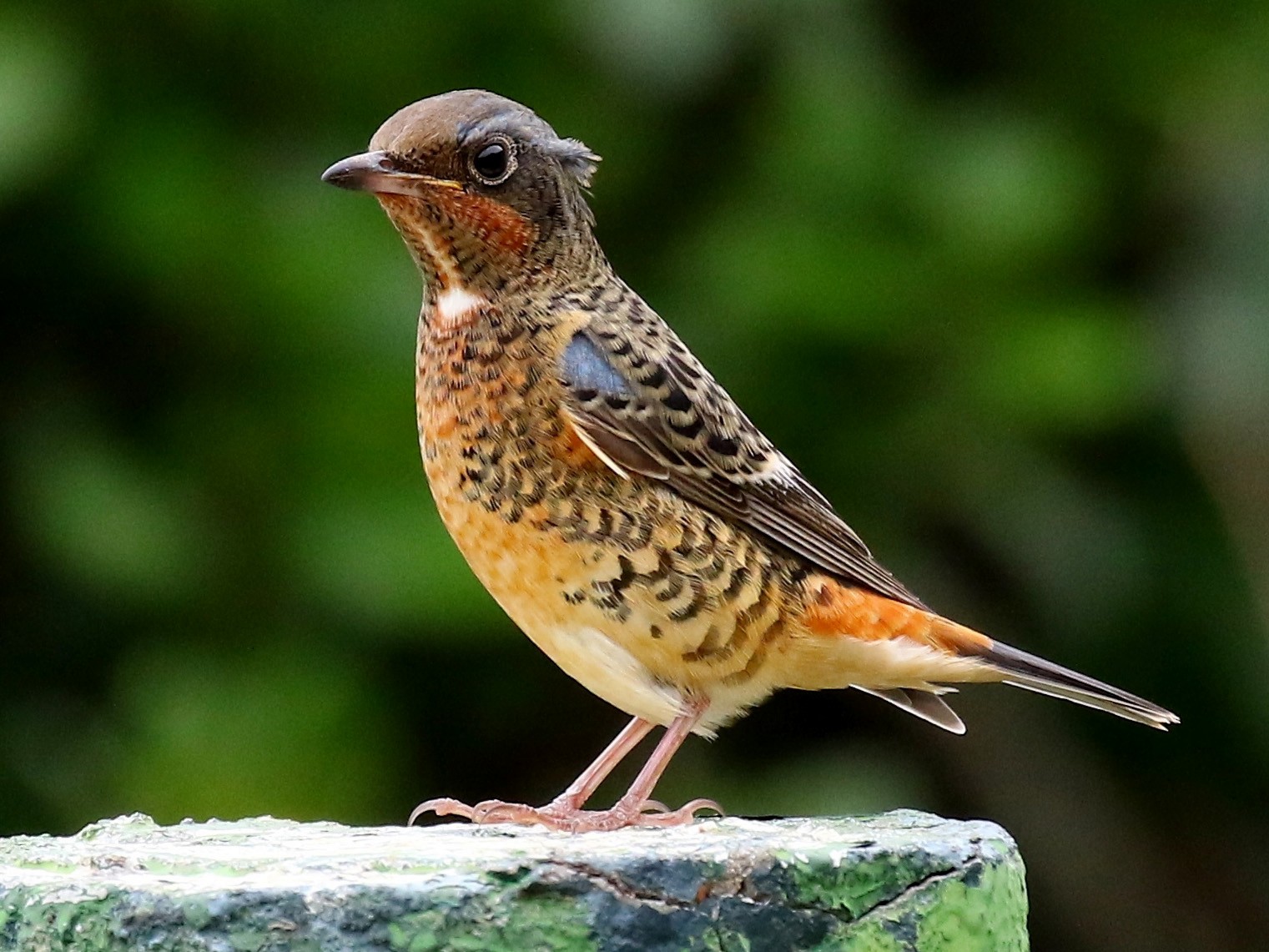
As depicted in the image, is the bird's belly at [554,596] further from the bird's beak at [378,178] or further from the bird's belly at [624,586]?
the bird's beak at [378,178]

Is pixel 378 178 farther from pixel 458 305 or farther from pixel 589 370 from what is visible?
pixel 589 370

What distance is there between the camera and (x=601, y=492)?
373 cm

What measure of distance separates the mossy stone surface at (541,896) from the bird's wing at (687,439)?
4.26 ft

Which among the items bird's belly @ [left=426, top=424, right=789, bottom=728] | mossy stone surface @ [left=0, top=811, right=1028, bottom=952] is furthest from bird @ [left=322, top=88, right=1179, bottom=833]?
mossy stone surface @ [left=0, top=811, right=1028, bottom=952]

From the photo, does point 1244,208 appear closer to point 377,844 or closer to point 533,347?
point 533,347

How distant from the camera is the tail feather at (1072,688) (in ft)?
13.2

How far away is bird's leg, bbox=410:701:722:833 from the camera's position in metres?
3.38

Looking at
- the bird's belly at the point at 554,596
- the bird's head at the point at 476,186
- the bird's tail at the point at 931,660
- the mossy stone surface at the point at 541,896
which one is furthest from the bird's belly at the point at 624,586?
the mossy stone surface at the point at 541,896

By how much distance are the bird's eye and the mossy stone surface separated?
1.61 metres

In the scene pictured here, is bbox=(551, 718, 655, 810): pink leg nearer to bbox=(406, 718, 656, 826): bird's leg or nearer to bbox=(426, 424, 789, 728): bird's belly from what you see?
Answer: bbox=(406, 718, 656, 826): bird's leg

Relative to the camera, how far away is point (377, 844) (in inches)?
107

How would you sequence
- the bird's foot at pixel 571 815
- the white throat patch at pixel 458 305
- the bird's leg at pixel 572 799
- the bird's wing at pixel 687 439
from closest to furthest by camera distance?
the bird's foot at pixel 571 815 → the bird's leg at pixel 572 799 → the bird's wing at pixel 687 439 → the white throat patch at pixel 458 305

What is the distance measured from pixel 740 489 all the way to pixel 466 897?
5.97 feet

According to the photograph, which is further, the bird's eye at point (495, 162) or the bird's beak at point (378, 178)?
the bird's eye at point (495, 162)
